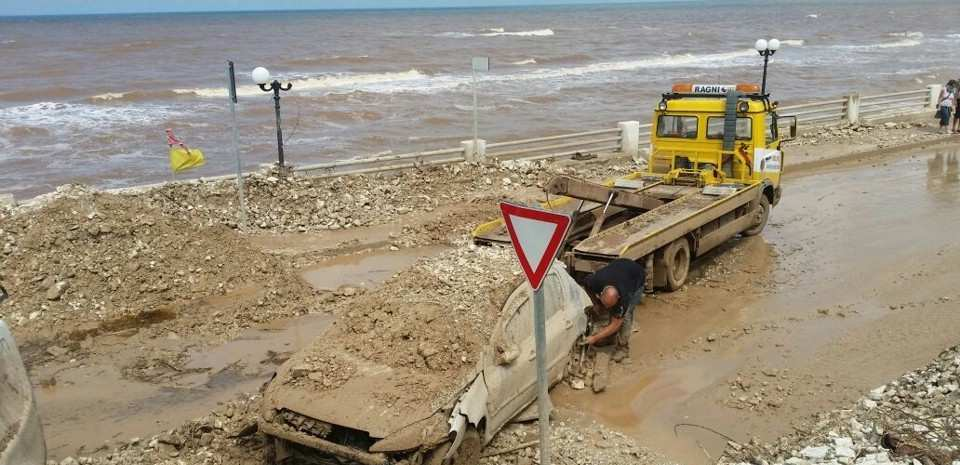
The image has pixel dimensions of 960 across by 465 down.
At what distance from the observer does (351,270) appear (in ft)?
37.7

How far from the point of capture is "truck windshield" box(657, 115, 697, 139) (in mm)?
12234

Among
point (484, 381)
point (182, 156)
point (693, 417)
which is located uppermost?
point (182, 156)

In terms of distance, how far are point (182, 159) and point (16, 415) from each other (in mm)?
→ 9159

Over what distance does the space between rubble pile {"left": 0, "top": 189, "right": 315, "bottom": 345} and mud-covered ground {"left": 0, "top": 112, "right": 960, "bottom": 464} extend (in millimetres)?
28

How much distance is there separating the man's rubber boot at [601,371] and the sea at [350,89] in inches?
575

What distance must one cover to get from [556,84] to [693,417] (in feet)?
110

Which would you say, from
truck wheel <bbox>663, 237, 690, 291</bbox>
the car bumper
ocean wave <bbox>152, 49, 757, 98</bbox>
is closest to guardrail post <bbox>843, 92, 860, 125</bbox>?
truck wheel <bbox>663, 237, 690, 291</bbox>

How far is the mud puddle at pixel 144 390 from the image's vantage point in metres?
7.34

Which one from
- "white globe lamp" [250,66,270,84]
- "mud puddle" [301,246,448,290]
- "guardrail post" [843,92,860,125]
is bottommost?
"mud puddle" [301,246,448,290]

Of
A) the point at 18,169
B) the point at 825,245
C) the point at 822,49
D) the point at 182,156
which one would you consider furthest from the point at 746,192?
the point at 822,49

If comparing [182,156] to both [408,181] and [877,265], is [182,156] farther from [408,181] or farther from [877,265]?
[877,265]

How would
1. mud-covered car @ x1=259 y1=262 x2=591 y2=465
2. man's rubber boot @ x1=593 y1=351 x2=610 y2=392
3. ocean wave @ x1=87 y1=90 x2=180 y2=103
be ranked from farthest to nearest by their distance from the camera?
ocean wave @ x1=87 y1=90 x2=180 y2=103, man's rubber boot @ x1=593 y1=351 x2=610 y2=392, mud-covered car @ x1=259 y1=262 x2=591 y2=465

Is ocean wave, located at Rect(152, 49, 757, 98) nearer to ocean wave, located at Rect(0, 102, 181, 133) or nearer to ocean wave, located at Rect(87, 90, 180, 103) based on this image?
ocean wave, located at Rect(87, 90, 180, 103)

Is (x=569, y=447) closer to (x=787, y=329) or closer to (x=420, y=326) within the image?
(x=420, y=326)
